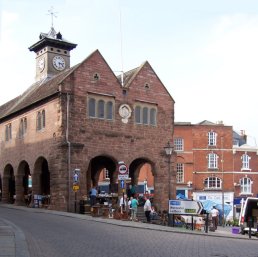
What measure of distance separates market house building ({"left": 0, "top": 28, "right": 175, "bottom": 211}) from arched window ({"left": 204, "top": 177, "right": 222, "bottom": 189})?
68.2 feet

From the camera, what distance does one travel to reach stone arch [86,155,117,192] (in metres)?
37.2

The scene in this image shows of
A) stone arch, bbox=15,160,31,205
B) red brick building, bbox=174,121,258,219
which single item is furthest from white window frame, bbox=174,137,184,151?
stone arch, bbox=15,160,31,205

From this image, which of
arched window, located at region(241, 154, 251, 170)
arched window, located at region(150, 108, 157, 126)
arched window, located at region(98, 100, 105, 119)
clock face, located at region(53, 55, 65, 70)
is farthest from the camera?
arched window, located at region(241, 154, 251, 170)

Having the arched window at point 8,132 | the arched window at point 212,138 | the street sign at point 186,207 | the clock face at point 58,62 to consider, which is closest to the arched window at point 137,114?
the street sign at point 186,207

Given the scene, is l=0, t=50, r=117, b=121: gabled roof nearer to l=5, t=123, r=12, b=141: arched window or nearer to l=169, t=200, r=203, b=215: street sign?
l=5, t=123, r=12, b=141: arched window

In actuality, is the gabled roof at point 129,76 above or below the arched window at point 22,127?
above

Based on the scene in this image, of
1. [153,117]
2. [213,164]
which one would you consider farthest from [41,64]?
[213,164]

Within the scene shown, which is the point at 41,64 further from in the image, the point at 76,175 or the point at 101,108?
the point at 76,175

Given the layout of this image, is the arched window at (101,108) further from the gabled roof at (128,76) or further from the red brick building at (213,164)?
the red brick building at (213,164)

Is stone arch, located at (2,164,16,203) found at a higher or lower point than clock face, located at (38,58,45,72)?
lower

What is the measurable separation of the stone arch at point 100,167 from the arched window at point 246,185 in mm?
24056

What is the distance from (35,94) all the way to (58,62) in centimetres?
775

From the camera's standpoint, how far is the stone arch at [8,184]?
44.0 m

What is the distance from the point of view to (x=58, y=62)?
4775cm
